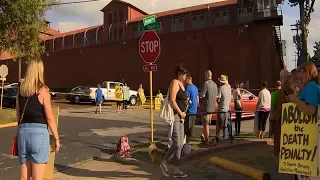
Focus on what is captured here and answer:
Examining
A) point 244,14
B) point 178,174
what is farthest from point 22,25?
point 244,14

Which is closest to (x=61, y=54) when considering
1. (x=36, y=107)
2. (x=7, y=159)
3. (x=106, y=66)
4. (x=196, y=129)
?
(x=106, y=66)

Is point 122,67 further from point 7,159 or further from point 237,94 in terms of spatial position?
point 7,159

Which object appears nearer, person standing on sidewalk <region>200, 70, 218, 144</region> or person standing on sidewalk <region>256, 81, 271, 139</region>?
person standing on sidewalk <region>200, 70, 218, 144</region>

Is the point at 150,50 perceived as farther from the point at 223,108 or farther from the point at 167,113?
the point at 167,113

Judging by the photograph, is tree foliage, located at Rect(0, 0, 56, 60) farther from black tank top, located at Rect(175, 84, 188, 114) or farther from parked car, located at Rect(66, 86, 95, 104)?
parked car, located at Rect(66, 86, 95, 104)

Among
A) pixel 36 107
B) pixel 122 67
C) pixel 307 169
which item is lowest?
pixel 307 169

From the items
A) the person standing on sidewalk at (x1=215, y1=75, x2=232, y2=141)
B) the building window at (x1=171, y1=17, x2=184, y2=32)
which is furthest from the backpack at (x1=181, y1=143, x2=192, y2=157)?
the building window at (x1=171, y1=17, x2=184, y2=32)

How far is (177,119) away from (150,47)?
2934mm

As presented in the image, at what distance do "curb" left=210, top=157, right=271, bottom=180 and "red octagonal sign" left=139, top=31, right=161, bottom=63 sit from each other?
9.14 ft

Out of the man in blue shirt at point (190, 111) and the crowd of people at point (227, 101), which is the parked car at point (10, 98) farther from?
the man in blue shirt at point (190, 111)

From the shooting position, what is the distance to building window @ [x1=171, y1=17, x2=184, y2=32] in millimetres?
45688

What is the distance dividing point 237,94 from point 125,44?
126 ft

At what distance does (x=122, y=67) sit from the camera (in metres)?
49.8

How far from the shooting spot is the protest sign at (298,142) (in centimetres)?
456
